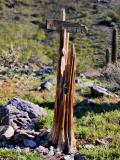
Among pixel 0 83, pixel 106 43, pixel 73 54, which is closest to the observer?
pixel 73 54

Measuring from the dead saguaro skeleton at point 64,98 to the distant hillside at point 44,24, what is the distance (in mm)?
33905

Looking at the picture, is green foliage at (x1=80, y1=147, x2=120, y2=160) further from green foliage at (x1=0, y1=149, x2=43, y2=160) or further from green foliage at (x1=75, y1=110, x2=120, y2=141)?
green foliage at (x1=75, y1=110, x2=120, y2=141)

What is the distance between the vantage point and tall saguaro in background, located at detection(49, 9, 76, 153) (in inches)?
468

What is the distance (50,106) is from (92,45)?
37.6 m

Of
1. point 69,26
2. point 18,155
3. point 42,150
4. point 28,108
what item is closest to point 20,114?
point 28,108

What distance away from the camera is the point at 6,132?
12.8 metres

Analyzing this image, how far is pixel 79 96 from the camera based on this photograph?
68.4 ft

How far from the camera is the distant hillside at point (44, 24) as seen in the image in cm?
5338

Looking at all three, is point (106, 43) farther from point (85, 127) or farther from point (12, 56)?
point (85, 127)

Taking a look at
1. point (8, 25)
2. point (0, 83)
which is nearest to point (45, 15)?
point (8, 25)

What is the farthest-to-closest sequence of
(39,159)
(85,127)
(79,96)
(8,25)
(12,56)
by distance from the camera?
1. (8,25)
2. (12,56)
3. (79,96)
4. (85,127)
5. (39,159)

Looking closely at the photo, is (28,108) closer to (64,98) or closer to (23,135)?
(23,135)

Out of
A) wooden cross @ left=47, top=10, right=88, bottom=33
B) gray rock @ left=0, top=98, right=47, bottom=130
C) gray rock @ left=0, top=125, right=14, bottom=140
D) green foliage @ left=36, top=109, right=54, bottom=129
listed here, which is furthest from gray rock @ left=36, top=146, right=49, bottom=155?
wooden cross @ left=47, top=10, right=88, bottom=33

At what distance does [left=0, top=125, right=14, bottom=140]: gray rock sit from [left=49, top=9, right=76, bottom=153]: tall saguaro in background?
1.13 m
